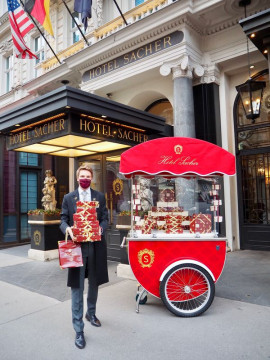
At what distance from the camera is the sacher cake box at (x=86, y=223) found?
11.7 ft

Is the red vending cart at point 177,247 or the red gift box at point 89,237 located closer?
the red gift box at point 89,237

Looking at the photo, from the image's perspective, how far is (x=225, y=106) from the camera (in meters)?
9.18

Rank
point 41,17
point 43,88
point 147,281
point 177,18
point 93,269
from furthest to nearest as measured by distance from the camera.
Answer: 1. point 43,88
2. point 41,17
3. point 177,18
4. point 147,281
5. point 93,269

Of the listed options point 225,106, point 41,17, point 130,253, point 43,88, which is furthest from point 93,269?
point 43,88

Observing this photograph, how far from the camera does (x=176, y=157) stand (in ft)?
14.2

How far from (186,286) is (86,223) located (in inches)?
70.9

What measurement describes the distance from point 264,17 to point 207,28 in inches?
189

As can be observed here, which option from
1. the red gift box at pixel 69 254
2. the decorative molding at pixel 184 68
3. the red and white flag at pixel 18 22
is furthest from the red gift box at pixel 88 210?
the red and white flag at pixel 18 22

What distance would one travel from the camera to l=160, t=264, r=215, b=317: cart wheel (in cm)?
420

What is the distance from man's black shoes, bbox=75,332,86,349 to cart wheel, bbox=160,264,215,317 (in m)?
1.29

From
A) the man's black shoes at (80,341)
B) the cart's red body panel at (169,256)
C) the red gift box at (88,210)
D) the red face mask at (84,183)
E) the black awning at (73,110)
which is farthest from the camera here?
the black awning at (73,110)

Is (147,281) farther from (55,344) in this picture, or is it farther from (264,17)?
(264,17)

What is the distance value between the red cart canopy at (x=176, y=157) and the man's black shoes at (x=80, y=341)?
7.13 feet

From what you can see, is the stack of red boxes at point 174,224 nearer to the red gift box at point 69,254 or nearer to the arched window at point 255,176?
the red gift box at point 69,254
